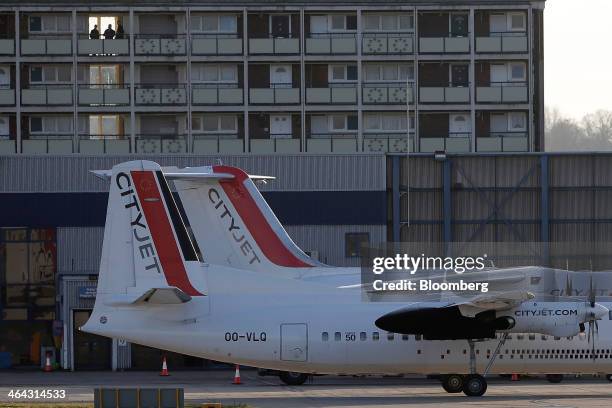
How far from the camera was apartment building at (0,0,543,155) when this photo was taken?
67562 mm

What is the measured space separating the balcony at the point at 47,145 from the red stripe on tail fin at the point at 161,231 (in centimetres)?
3187

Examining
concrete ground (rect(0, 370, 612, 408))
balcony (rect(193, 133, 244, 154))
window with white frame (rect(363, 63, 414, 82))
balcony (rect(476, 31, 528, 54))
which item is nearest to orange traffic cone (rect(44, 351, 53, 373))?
concrete ground (rect(0, 370, 612, 408))

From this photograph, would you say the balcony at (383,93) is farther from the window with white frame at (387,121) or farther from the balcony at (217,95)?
the balcony at (217,95)

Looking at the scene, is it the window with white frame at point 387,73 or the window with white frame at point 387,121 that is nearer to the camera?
the window with white frame at point 387,73

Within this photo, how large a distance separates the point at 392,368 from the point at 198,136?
105ft

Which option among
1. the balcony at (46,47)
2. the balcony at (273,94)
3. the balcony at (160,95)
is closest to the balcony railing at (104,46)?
the balcony at (46,47)

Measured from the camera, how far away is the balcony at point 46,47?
6731cm

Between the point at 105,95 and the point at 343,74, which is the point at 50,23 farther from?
the point at 343,74

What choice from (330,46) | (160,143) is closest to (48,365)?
(160,143)

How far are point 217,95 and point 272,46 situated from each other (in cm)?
376

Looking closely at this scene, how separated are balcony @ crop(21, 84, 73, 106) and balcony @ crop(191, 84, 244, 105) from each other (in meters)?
6.49

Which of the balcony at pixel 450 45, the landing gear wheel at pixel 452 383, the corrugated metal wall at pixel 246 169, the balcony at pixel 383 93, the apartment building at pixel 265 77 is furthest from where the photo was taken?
the balcony at pixel 383 93

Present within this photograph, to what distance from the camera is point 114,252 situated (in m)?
36.3

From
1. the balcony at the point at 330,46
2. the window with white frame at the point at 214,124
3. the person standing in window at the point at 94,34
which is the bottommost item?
the window with white frame at the point at 214,124
